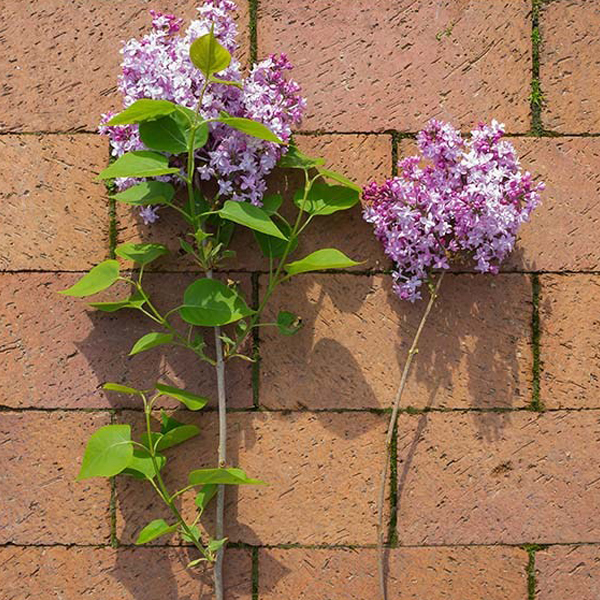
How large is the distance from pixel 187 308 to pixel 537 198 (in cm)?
84

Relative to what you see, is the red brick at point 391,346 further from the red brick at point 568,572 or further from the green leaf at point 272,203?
the red brick at point 568,572

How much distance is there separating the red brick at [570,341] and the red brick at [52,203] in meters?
1.12

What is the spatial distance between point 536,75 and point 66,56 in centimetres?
118

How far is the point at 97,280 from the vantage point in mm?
1722

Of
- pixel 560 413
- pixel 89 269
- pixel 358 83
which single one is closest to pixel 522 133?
pixel 358 83

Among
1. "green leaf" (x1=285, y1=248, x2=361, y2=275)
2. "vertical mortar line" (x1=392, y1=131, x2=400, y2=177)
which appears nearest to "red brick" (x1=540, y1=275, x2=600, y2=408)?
"vertical mortar line" (x1=392, y1=131, x2=400, y2=177)

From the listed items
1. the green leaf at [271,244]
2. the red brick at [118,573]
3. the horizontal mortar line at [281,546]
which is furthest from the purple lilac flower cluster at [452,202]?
the red brick at [118,573]

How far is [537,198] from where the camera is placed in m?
1.76

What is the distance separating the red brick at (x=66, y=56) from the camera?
1896mm

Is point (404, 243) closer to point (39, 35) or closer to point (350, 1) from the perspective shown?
point (350, 1)

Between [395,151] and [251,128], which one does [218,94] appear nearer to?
[251,128]

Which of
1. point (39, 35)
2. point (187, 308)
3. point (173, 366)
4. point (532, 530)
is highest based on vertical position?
point (39, 35)

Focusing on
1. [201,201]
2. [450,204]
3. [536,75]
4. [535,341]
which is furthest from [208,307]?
[536,75]

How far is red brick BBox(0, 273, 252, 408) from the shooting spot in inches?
73.8
